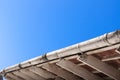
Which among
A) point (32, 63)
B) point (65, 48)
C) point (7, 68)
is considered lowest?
point (65, 48)

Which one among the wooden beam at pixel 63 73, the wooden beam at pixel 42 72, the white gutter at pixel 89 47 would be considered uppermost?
the wooden beam at pixel 42 72

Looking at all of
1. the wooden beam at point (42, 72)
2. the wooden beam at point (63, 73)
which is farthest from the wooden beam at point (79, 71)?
the wooden beam at point (42, 72)

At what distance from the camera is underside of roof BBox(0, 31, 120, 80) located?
3.76 meters

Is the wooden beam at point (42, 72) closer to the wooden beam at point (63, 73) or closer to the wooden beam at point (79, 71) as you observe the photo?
the wooden beam at point (63, 73)

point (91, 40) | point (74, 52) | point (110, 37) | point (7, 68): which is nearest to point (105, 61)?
point (74, 52)

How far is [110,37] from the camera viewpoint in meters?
3.52

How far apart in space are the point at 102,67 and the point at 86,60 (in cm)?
30

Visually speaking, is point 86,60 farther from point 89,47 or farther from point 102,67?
point 89,47

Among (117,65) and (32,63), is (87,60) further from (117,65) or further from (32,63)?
(32,63)

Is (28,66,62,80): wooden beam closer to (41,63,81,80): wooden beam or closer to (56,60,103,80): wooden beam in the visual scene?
(41,63,81,80): wooden beam

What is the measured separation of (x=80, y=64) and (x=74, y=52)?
983mm

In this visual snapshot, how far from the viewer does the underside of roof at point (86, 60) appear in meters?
3.76

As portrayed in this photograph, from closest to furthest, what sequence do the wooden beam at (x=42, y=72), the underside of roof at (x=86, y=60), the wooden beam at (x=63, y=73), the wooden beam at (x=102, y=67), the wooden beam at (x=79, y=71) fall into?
the underside of roof at (x=86, y=60)
the wooden beam at (x=102, y=67)
the wooden beam at (x=79, y=71)
the wooden beam at (x=63, y=73)
the wooden beam at (x=42, y=72)

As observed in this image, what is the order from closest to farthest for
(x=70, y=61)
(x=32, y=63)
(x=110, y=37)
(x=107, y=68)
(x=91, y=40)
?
(x=110, y=37) → (x=91, y=40) → (x=107, y=68) → (x=70, y=61) → (x=32, y=63)
